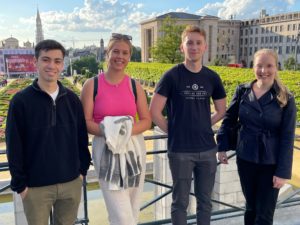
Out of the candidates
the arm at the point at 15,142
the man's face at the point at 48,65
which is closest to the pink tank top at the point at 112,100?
the man's face at the point at 48,65

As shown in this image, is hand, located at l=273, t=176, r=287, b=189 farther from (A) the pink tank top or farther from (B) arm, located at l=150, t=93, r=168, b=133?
(A) the pink tank top

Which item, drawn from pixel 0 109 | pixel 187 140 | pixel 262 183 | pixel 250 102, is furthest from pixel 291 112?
pixel 0 109

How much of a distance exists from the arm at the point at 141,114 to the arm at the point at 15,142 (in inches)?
31.8

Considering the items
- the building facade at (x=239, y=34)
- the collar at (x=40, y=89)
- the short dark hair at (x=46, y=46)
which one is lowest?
the collar at (x=40, y=89)

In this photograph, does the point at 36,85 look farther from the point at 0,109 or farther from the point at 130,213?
the point at 0,109

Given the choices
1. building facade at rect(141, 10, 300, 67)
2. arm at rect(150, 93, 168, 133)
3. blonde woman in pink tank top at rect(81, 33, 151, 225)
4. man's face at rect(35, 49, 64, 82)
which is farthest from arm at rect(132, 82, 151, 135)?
building facade at rect(141, 10, 300, 67)

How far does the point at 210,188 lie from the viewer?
2729 millimetres

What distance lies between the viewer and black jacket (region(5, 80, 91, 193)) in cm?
209

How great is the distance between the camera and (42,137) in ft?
7.06

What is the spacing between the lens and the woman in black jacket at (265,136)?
254cm

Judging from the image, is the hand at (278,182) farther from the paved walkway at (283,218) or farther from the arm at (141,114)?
the paved walkway at (283,218)

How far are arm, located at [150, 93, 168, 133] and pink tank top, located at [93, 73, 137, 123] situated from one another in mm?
261

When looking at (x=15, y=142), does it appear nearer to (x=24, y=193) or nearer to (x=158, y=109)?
(x=24, y=193)

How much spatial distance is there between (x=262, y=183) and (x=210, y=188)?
1.42 feet
